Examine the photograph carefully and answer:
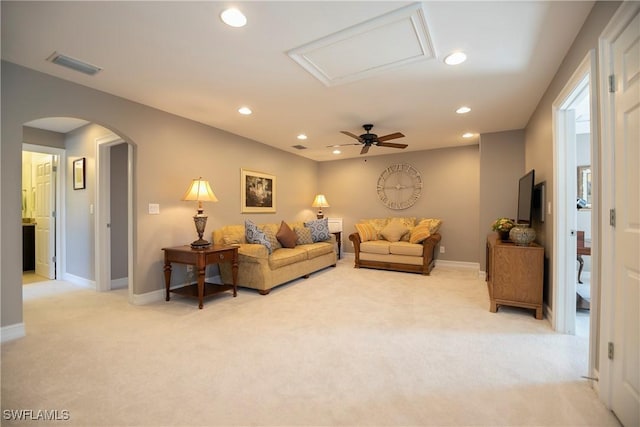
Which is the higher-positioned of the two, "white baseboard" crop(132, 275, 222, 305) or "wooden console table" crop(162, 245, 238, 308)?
"wooden console table" crop(162, 245, 238, 308)

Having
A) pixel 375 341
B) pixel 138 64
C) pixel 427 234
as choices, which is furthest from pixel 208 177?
pixel 427 234

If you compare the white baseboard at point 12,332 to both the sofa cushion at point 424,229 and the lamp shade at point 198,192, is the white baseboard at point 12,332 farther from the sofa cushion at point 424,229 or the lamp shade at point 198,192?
the sofa cushion at point 424,229

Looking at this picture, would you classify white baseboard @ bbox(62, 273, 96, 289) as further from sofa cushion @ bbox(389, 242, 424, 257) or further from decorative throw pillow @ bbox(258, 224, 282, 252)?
sofa cushion @ bbox(389, 242, 424, 257)

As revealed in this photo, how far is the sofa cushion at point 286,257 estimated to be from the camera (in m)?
3.88

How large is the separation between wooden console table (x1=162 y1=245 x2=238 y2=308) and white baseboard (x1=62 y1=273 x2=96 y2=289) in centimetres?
141

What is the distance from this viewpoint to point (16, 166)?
7.92 ft

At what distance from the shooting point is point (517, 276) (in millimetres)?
2873

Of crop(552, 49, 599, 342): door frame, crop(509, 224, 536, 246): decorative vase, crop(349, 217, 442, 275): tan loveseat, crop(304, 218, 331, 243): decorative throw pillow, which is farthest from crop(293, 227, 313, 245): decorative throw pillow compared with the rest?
crop(552, 49, 599, 342): door frame

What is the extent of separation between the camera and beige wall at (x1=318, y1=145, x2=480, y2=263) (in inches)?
212

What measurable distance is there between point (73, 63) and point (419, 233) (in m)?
4.98

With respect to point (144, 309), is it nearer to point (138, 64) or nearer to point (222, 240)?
point (222, 240)

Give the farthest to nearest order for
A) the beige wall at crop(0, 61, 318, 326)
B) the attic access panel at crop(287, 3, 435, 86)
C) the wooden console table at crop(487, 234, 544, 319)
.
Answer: the wooden console table at crop(487, 234, 544, 319), the beige wall at crop(0, 61, 318, 326), the attic access panel at crop(287, 3, 435, 86)

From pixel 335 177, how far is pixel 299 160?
1035 millimetres

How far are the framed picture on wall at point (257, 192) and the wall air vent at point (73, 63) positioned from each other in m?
2.38
